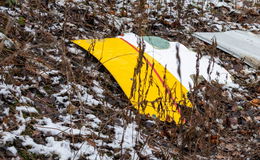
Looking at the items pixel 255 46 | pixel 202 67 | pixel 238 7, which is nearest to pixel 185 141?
pixel 202 67

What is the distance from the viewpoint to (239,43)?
5016mm

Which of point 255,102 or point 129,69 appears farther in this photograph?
point 255,102

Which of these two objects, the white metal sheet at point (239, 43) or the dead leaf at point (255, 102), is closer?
the dead leaf at point (255, 102)

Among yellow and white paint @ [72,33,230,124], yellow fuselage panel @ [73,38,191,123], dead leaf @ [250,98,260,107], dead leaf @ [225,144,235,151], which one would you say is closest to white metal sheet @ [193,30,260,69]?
yellow and white paint @ [72,33,230,124]

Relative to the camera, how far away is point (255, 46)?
5.00 metres

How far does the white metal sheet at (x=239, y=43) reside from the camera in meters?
4.65

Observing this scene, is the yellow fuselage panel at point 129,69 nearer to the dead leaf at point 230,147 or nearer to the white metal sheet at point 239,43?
the dead leaf at point 230,147

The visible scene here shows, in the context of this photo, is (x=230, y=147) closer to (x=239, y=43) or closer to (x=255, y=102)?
(x=255, y=102)

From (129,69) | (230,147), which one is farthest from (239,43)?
(230,147)

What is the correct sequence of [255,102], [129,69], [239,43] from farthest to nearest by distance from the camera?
[239,43] < [255,102] < [129,69]

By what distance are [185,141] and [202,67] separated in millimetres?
2074

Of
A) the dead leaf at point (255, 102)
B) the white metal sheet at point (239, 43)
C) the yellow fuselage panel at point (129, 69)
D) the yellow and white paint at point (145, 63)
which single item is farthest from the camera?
the white metal sheet at point (239, 43)

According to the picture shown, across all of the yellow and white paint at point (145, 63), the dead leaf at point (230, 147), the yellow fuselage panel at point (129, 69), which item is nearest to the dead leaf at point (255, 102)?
→ the yellow and white paint at point (145, 63)

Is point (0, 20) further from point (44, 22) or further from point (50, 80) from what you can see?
point (50, 80)
